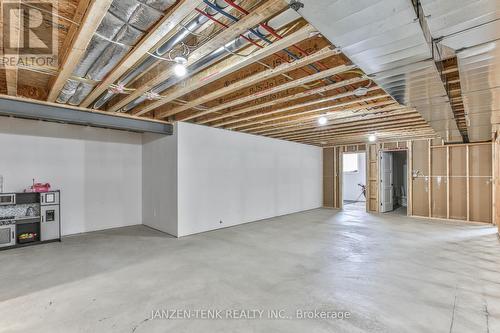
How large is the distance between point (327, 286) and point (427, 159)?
6315 millimetres

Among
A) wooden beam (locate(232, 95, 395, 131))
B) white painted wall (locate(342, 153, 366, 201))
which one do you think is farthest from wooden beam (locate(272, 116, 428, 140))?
white painted wall (locate(342, 153, 366, 201))

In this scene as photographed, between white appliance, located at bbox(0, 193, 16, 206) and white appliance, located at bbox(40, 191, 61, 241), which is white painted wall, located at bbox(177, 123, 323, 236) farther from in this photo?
white appliance, located at bbox(0, 193, 16, 206)

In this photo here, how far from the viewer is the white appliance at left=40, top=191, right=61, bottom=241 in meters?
4.55

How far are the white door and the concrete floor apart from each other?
9.98 ft

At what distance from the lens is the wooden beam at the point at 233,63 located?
6.36 ft

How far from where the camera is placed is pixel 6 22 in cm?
192

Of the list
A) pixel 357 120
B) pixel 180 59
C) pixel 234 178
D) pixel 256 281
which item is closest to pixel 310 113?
pixel 357 120

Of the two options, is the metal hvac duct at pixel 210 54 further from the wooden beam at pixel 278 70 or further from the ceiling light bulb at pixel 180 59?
the wooden beam at pixel 278 70

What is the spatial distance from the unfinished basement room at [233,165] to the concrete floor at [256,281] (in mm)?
26

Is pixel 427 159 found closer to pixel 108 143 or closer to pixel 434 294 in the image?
pixel 434 294

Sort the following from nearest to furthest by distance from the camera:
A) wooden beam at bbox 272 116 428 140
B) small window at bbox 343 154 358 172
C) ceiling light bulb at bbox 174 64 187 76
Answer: ceiling light bulb at bbox 174 64 187 76
wooden beam at bbox 272 116 428 140
small window at bbox 343 154 358 172

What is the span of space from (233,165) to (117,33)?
434 centimetres

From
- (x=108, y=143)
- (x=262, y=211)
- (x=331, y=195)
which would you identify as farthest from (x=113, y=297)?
(x=331, y=195)

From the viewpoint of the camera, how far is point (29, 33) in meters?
2.12
